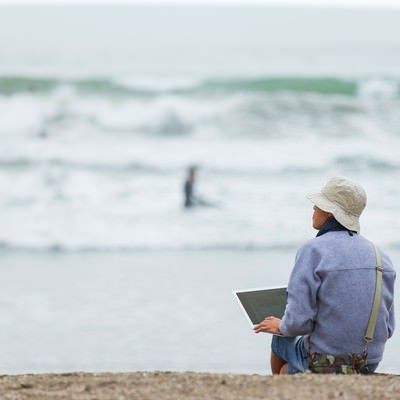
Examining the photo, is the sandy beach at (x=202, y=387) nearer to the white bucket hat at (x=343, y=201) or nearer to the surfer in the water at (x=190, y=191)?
the white bucket hat at (x=343, y=201)

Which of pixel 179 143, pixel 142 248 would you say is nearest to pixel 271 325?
pixel 142 248

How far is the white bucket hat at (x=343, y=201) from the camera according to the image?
3410 mm

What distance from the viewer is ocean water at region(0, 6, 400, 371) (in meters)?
13.7

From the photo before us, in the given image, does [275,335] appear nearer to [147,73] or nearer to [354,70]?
[147,73]

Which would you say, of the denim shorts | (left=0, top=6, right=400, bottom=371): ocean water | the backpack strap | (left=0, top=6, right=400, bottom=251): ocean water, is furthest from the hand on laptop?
(left=0, top=6, right=400, bottom=251): ocean water

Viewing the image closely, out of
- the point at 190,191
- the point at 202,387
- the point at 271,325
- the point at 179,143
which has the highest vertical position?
the point at 271,325

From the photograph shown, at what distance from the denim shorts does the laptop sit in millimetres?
109

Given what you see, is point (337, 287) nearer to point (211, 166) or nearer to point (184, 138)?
point (211, 166)

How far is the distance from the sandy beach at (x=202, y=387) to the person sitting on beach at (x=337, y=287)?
0.14 metres

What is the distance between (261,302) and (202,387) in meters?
0.47

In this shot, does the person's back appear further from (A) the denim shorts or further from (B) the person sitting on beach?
(A) the denim shorts

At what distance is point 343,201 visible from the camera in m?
3.43

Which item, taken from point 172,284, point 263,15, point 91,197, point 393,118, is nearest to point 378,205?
point 91,197

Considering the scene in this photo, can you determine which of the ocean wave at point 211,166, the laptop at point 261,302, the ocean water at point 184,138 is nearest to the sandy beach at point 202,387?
the laptop at point 261,302
